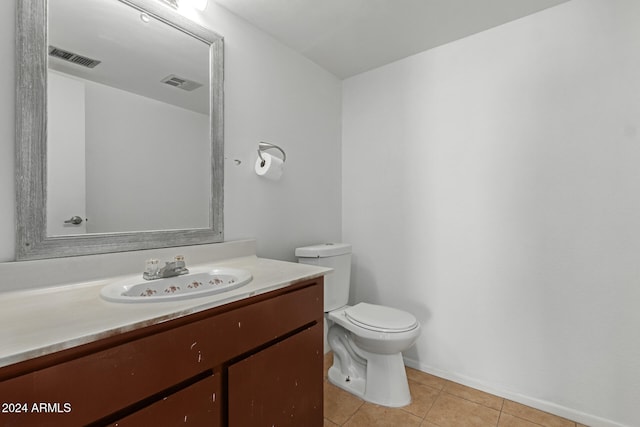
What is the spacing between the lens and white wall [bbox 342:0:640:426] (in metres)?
1.43

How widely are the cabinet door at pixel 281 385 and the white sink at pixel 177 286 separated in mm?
255

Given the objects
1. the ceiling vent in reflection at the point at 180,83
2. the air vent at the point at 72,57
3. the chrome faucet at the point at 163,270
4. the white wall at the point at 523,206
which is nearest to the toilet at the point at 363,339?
the white wall at the point at 523,206

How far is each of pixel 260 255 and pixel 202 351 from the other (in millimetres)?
947

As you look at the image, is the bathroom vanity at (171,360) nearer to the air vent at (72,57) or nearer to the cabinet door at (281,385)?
the cabinet door at (281,385)

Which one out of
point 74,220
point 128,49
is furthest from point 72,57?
point 74,220

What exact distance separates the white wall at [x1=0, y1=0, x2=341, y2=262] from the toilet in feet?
0.90

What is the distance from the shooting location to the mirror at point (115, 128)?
99cm

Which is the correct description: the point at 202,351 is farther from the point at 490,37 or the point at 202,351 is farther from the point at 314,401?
the point at 490,37

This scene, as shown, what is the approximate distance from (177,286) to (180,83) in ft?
3.19

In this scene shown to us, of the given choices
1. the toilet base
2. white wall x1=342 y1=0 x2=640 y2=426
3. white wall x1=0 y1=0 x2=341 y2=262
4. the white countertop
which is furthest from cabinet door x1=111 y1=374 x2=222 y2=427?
white wall x1=342 y1=0 x2=640 y2=426

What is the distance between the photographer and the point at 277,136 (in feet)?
6.10

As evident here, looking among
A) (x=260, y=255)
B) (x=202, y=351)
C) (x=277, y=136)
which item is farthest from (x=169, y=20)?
(x=202, y=351)

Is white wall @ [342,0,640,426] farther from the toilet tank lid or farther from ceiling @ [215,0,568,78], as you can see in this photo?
the toilet tank lid

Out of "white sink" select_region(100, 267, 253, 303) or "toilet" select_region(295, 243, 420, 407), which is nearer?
"white sink" select_region(100, 267, 253, 303)
